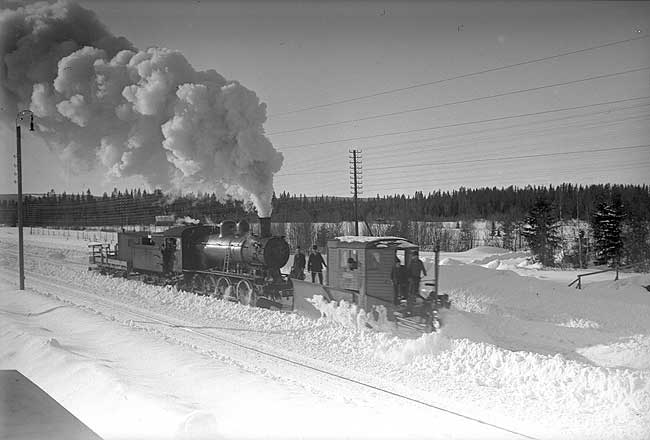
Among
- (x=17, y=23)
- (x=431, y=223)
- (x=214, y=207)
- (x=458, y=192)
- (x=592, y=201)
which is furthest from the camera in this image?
(x=458, y=192)

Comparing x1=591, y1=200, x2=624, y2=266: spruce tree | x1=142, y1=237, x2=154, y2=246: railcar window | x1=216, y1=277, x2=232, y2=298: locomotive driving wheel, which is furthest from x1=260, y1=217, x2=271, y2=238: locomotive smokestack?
x1=591, y1=200, x2=624, y2=266: spruce tree

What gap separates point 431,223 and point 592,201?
12.6 m

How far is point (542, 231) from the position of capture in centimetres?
3978

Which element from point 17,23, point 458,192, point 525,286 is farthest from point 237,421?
point 458,192

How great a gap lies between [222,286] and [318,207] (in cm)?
2158

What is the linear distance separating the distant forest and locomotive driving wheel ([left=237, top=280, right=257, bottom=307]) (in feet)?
21.0

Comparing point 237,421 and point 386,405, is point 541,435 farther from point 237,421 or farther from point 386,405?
point 237,421

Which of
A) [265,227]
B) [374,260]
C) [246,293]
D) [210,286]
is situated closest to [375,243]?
[374,260]

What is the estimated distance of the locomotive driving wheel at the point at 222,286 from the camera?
1441 cm

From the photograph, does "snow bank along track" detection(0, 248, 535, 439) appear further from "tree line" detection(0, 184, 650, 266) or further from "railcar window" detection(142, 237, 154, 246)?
"tree line" detection(0, 184, 650, 266)

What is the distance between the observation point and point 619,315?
1348cm

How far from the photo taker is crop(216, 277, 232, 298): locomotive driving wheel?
568 inches

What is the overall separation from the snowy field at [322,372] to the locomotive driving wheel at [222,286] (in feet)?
3.24

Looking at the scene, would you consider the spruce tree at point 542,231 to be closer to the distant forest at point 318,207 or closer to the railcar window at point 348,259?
the distant forest at point 318,207
